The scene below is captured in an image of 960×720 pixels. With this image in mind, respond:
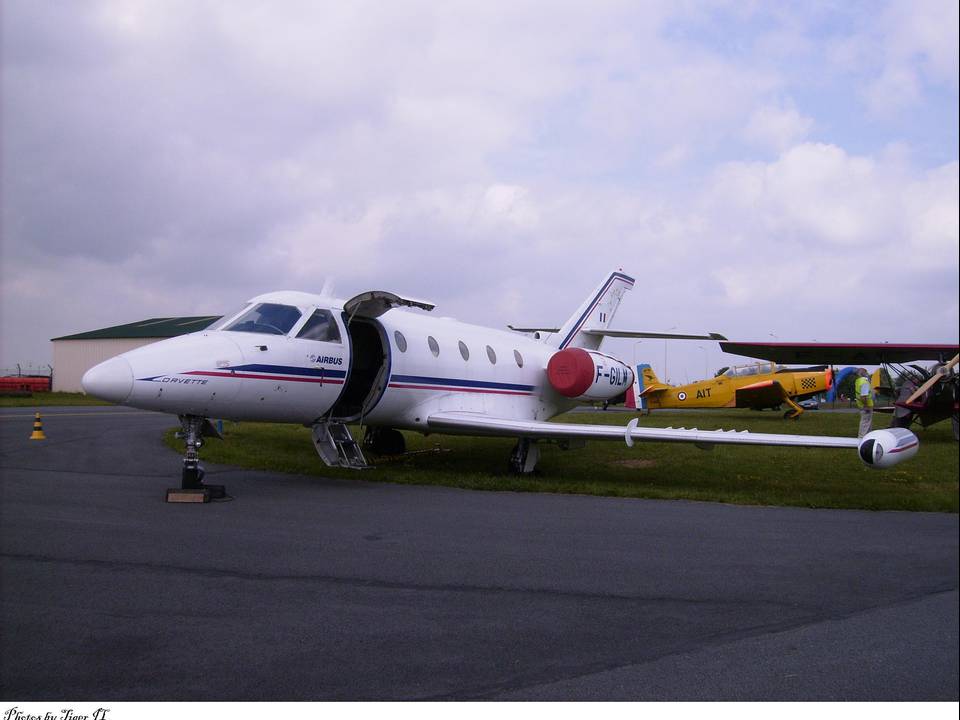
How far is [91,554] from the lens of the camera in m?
6.28

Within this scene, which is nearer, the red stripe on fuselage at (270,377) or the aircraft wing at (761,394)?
the red stripe on fuselage at (270,377)

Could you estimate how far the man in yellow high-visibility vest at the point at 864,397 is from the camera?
337cm

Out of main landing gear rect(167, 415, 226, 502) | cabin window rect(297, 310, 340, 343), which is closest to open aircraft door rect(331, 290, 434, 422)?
cabin window rect(297, 310, 340, 343)

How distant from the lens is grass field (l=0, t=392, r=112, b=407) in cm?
3772

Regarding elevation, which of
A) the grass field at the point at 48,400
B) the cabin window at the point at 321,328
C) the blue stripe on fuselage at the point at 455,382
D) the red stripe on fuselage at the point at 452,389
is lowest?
the grass field at the point at 48,400

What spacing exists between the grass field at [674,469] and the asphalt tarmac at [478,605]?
0.58 feet

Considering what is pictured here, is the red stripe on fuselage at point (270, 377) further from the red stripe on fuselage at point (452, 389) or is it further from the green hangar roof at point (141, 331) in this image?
the green hangar roof at point (141, 331)

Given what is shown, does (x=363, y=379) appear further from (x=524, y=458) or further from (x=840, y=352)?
(x=840, y=352)

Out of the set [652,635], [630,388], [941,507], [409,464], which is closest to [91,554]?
[652,635]

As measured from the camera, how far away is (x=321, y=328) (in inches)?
446

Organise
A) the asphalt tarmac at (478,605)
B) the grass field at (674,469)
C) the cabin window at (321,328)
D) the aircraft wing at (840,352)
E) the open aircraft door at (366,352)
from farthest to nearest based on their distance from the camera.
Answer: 1. the open aircraft door at (366,352)
2. the cabin window at (321,328)
3. the aircraft wing at (840,352)
4. the asphalt tarmac at (478,605)
5. the grass field at (674,469)

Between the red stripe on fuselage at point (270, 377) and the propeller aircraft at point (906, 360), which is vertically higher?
the propeller aircraft at point (906, 360)

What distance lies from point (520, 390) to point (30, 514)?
31.9 ft

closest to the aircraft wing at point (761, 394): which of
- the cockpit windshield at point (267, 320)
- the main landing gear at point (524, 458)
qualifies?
the main landing gear at point (524, 458)
